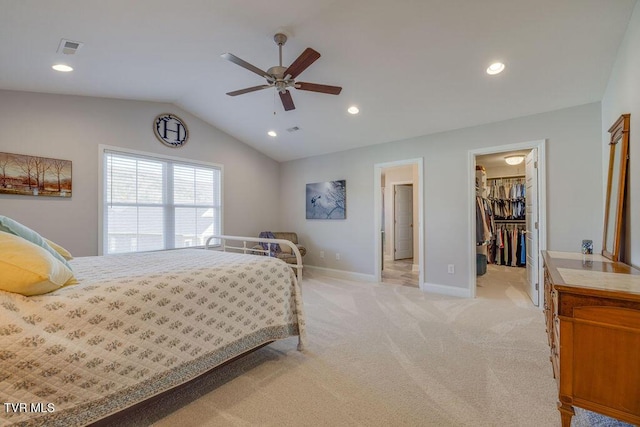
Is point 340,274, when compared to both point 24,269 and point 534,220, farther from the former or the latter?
point 24,269

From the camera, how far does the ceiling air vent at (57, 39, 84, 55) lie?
96.2 inches

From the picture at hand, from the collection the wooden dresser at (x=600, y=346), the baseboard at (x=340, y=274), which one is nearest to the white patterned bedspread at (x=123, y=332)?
the wooden dresser at (x=600, y=346)

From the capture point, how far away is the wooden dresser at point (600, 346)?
1248mm

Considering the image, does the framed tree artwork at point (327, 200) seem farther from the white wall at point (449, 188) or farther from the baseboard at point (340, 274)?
the baseboard at point (340, 274)

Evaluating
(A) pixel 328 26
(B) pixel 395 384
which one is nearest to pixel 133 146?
(A) pixel 328 26

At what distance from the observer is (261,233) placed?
5.56 meters

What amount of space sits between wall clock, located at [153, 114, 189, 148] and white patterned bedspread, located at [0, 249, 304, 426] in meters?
2.59

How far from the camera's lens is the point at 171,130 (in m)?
4.42

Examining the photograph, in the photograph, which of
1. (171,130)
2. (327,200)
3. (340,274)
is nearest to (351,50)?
(327,200)

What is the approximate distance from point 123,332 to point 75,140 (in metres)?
3.33

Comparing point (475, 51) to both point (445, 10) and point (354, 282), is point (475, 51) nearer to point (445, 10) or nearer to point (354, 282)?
point (445, 10)

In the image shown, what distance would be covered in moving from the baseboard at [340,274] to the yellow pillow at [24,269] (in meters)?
4.25

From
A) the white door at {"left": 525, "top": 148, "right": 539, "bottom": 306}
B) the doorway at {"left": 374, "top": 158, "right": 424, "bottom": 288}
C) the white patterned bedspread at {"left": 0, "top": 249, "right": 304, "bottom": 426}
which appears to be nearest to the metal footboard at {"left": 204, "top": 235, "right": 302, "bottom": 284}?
the white patterned bedspread at {"left": 0, "top": 249, "right": 304, "bottom": 426}

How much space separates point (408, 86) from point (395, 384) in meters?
3.01
